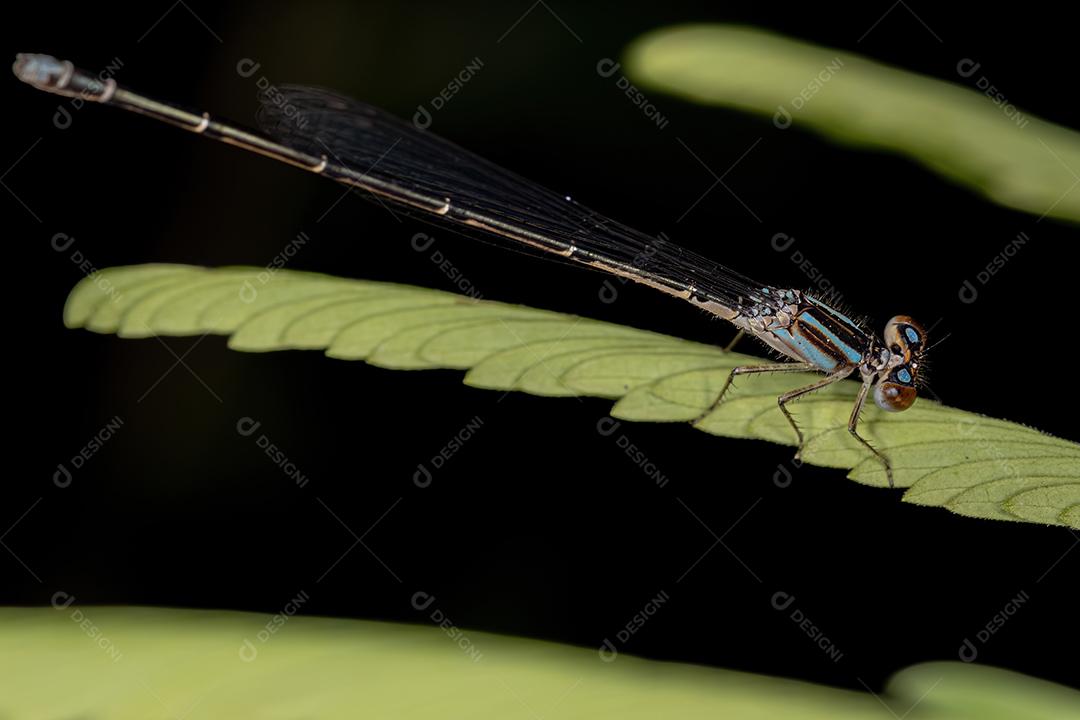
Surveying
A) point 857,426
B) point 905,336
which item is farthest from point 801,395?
point 905,336

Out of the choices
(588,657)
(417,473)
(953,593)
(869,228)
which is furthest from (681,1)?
(588,657)

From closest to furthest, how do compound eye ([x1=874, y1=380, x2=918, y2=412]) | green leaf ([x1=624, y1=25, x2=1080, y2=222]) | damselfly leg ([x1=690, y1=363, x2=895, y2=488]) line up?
1. damselfly leg ([x1=690, y1=363, x2=895, y2=488])
2. green leaf ([x1=624, y1=25, x2=1080, y2=222])
3. compound eye ([x1=874, y1=380, x2=918, y2=412])

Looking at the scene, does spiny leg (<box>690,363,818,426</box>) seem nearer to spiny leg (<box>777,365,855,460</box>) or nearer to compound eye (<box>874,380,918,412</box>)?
spiny leg (<box>777,365,855,460</box>)

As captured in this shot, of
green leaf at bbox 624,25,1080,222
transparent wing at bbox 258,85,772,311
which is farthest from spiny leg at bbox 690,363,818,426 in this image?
green leaf at bbox 624,25,1080,222

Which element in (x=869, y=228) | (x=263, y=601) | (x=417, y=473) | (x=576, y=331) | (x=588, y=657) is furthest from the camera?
(x=869, y=228)

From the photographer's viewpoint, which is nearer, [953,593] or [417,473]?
[953,593]

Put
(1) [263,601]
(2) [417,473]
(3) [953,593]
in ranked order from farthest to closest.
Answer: (2) [417,473]
(1) [263,601]
(3) [953,593]

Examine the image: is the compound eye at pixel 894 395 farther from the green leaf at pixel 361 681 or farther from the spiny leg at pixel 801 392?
the green leaf at pixel 361 681

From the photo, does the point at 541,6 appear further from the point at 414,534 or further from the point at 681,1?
the point at 414,534
